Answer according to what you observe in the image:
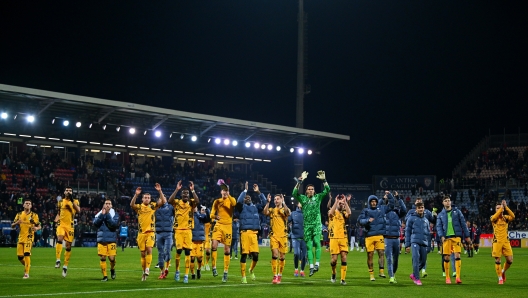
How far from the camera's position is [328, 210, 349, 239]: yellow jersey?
1936 cm

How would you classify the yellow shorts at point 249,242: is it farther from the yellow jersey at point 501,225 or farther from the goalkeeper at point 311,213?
the yellow jersey at point 501,225

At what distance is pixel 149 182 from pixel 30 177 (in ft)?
35.3

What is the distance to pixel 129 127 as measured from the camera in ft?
177

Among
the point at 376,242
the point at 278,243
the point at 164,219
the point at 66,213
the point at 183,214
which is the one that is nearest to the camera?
the point at 278,243

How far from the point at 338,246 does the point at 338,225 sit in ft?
2.11

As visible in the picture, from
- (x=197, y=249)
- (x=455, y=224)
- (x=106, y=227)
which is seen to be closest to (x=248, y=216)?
(x=197, y=249)

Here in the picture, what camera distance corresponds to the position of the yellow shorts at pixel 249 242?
18969 millimetres

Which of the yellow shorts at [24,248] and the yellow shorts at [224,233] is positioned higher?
the yellow shorts at [224,233]

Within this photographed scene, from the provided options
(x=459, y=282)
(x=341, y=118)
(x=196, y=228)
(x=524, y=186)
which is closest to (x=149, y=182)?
(x=341, y=118)

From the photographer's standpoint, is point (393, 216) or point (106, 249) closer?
point (106, 249)

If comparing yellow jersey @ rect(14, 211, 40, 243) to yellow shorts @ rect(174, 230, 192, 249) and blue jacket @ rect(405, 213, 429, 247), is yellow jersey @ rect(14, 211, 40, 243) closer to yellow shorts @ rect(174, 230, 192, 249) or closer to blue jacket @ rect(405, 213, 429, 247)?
yellow shorts @ rect(174, 230, 192, 249)

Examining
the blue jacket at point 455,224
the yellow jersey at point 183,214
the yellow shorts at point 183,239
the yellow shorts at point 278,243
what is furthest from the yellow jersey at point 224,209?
the blue jacket at point 455,224

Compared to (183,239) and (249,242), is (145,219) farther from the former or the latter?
(249,242)

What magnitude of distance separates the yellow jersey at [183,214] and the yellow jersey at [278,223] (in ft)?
7.46
